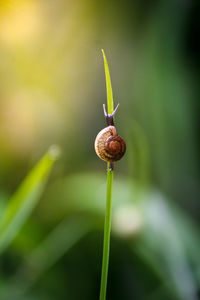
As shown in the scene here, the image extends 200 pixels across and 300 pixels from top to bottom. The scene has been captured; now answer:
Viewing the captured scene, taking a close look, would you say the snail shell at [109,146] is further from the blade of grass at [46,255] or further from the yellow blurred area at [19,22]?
the yellow blurred area at [19,22]

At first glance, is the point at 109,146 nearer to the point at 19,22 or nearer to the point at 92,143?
the point at 92,143

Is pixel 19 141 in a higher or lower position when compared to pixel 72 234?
higher

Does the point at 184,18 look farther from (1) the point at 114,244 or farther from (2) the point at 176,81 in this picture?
(1) the point at 114,244

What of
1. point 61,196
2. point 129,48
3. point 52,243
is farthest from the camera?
point 129,48

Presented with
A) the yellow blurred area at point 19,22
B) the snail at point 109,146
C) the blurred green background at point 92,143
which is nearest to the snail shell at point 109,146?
the snail at point 109,146

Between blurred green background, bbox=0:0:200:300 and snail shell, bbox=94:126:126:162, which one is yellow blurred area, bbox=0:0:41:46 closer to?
blurred green background, bbox=0:0:200:300

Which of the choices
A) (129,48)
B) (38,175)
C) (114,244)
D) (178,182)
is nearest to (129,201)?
(114,244)
